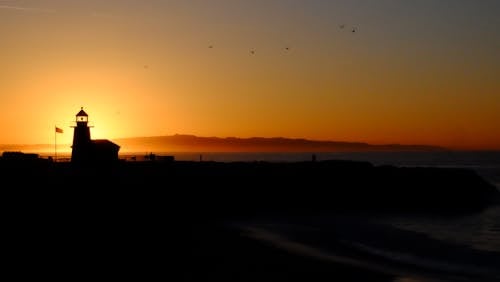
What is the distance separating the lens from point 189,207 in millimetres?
46844

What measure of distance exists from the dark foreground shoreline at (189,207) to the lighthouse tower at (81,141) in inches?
46.7

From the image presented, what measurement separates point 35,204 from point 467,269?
23415 millimetres

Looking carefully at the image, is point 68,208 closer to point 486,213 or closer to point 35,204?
point 35,204

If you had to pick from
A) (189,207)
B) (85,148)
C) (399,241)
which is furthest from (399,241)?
(85,148)

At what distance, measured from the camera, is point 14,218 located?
35.0 meters

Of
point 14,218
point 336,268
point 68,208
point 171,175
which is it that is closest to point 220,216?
point 171,175

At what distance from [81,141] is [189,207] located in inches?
465

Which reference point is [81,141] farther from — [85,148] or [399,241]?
[399,241]

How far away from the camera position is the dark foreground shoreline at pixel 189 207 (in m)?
25.8

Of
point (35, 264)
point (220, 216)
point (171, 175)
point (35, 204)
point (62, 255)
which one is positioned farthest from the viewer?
point (171, 175)

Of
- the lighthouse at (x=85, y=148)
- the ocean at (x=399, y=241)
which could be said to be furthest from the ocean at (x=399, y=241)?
the lighthouse at (x=85, y=148)

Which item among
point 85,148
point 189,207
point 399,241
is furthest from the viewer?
point 85,148

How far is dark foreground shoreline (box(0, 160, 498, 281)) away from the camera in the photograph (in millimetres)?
25797

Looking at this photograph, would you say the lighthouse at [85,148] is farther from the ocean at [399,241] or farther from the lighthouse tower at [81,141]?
the ocean at [399,241]
